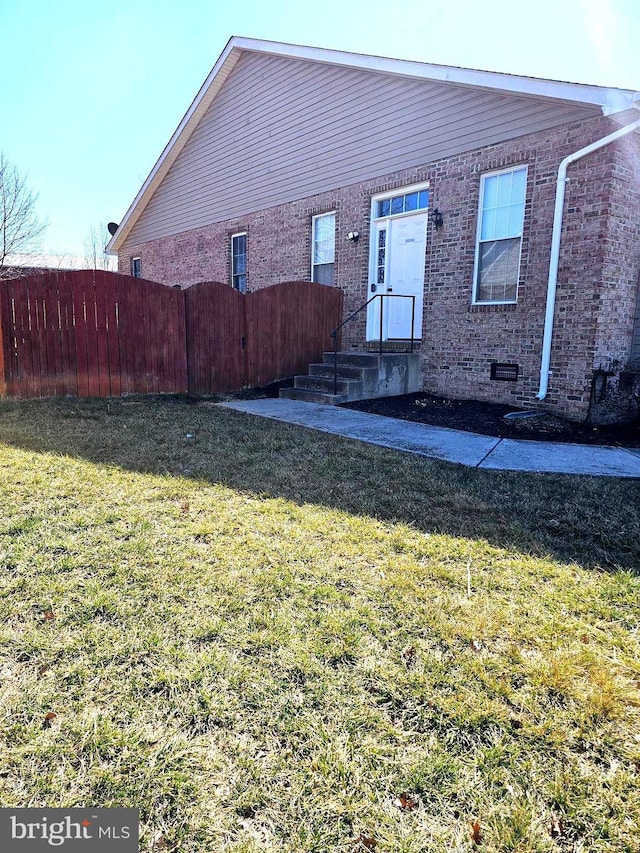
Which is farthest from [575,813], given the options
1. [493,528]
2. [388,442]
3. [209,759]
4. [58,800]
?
[388,442]

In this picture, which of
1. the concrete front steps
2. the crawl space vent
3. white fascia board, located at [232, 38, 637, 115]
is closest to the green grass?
the crawl space vent

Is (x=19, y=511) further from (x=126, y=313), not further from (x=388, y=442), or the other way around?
(x=126, y=313)

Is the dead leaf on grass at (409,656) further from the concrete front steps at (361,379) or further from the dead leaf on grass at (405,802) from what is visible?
the concrete front steps at (361,379)

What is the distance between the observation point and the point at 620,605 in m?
2.46

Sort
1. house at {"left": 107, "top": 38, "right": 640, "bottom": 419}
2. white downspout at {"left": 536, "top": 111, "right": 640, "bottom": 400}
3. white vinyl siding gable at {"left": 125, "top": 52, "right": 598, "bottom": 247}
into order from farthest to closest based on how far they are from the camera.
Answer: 1. white vinyl siding gable at {"left": 125, "top": 52, "right": 598, "bottom": 247}
2. house at {"left": 107, "top": 38, "right": 640, "bottom": 419}
3. white downspout at {"left": 536, "top": 111, "right": 640, "bottom": 400}

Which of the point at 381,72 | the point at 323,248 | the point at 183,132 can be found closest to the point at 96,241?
the point at 183,132

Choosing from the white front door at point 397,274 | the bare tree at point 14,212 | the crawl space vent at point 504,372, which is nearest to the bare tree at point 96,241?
the bare tree at point 14,212

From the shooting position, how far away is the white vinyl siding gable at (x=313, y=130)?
796 centimetres

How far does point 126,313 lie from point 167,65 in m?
11.8

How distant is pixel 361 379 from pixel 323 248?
4.02 metres

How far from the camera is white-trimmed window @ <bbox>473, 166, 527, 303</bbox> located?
7613 millimetres

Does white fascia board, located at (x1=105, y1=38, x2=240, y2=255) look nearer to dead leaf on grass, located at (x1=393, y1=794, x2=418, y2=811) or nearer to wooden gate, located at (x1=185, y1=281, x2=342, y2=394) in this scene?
wooden gate, located at (x1=185, y1=281, x2=342, y2=394)

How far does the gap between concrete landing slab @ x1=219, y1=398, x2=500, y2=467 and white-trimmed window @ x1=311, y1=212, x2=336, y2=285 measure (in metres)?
3.95

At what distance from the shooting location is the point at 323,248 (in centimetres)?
1102
